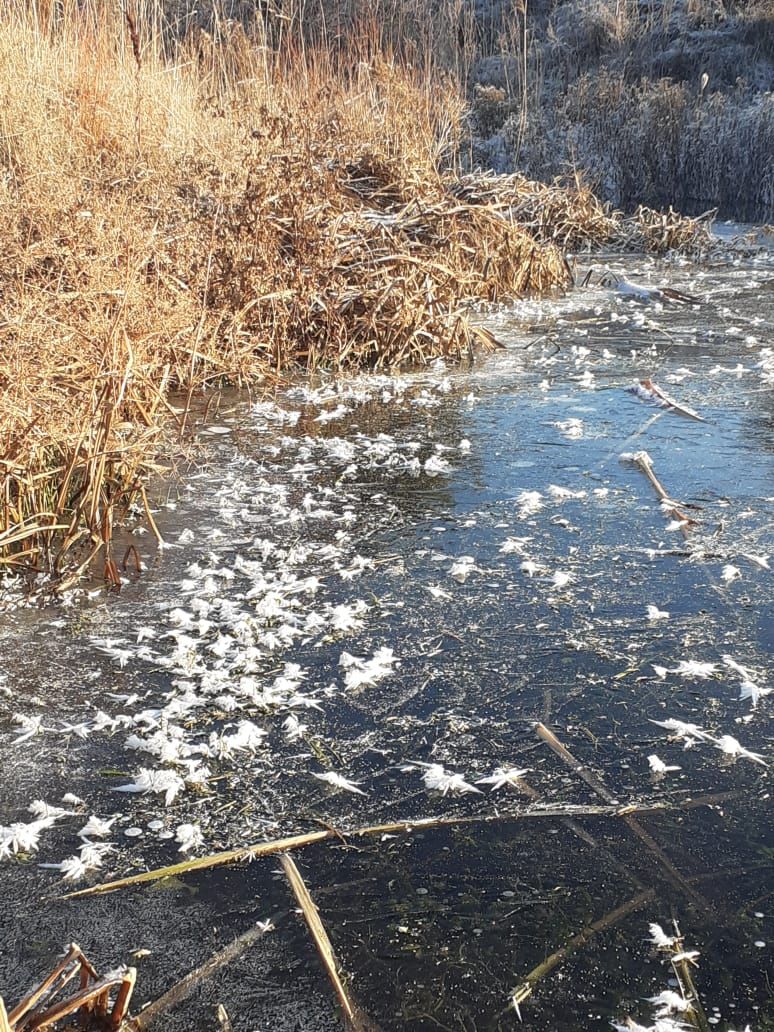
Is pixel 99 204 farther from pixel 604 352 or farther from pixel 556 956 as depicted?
pixel 556 956

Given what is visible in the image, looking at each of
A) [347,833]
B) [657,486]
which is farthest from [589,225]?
[347,833]

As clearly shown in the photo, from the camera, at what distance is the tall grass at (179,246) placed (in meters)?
3.76

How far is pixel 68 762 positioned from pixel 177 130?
5.96 m

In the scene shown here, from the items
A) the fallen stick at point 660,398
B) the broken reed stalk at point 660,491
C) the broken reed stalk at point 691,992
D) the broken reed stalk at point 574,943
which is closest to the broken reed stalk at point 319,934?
the broken reed stalk at point 574,943

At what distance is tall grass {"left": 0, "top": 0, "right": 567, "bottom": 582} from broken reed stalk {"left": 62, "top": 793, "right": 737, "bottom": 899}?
1.55 meters

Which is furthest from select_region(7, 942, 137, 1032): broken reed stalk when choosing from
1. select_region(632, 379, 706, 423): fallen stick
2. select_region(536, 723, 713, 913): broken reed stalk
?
select_region(632, 379, 706, 423): fallen stick

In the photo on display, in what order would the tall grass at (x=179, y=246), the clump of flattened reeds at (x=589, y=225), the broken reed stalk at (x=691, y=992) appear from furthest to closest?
the clump of flattened reeds at (x=589, y=225) → the tall grass at (x=179, y=246) → the broken reed stalk at (x=691, y=992)

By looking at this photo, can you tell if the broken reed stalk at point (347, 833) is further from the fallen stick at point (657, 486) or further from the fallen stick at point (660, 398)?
the fallen stick at point (660, 398)

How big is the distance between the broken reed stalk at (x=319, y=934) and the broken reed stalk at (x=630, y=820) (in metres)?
0.68

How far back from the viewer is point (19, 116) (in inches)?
273

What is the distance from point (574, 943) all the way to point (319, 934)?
18.2 inches

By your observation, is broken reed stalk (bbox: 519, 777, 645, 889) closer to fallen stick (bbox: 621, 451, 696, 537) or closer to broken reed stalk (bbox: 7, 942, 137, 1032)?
broken reed stalk (bbox: 7, 942, 137, 1032)

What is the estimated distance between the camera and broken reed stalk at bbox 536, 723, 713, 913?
6.51 feet

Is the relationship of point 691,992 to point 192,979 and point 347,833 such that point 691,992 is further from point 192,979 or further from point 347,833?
point 192,979
